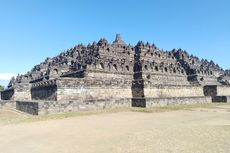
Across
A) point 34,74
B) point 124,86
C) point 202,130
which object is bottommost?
point 202,130

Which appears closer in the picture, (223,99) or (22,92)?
(22,92)

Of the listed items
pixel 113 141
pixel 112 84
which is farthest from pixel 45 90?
pixel 113 141

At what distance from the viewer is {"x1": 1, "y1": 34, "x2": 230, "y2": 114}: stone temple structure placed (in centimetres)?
1825

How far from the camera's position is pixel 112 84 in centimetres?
2170

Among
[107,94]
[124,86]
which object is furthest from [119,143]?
[124,86]

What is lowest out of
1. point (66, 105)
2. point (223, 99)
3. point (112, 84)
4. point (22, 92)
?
point (223, 99)

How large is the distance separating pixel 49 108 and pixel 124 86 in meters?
9.67

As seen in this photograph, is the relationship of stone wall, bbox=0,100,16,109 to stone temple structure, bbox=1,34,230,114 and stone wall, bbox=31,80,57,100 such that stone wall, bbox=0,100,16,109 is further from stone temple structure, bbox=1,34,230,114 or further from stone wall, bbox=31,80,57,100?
stone wall, bbox=31,80,57,100

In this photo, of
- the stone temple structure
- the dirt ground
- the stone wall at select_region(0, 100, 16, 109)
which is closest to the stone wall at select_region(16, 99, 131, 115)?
the stone temple structure

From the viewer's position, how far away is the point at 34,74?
33.7 m

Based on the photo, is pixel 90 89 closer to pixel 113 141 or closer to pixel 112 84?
pixel 112 84

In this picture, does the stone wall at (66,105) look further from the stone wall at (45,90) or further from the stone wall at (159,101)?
the stone wall at (45,90)

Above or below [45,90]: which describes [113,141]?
below

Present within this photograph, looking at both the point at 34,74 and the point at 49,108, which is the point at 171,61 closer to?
the point at 34,74
